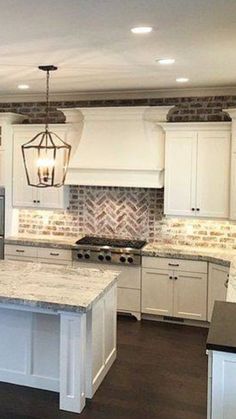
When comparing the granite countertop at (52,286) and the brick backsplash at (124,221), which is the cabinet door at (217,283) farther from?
the granite countertop at (52,286)

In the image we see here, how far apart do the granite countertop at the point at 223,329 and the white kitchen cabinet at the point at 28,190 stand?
3.52 meters

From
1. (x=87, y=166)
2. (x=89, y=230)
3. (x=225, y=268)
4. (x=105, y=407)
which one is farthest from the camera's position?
(x=89, y=230)

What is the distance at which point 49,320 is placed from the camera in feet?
12.5

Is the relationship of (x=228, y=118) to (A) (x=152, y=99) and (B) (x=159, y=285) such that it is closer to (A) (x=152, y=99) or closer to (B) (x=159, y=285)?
(A) (x=152, y=99)

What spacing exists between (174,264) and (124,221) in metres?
1.08

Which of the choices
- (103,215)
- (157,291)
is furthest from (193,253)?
(103,215)

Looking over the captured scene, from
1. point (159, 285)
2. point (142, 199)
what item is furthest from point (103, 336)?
point (142, 199)

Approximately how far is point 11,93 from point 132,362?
4.01 m

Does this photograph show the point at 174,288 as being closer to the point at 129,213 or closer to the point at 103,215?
the point at 129,213

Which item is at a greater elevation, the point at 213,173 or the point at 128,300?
the point at 213,173

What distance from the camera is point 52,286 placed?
380 cm

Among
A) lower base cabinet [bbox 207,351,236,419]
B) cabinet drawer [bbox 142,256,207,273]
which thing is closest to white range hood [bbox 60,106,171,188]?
cabinet drawer [bbox 142,256,207,273]

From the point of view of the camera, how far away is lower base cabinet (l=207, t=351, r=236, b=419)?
2375mm

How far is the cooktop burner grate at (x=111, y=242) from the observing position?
5770mm
